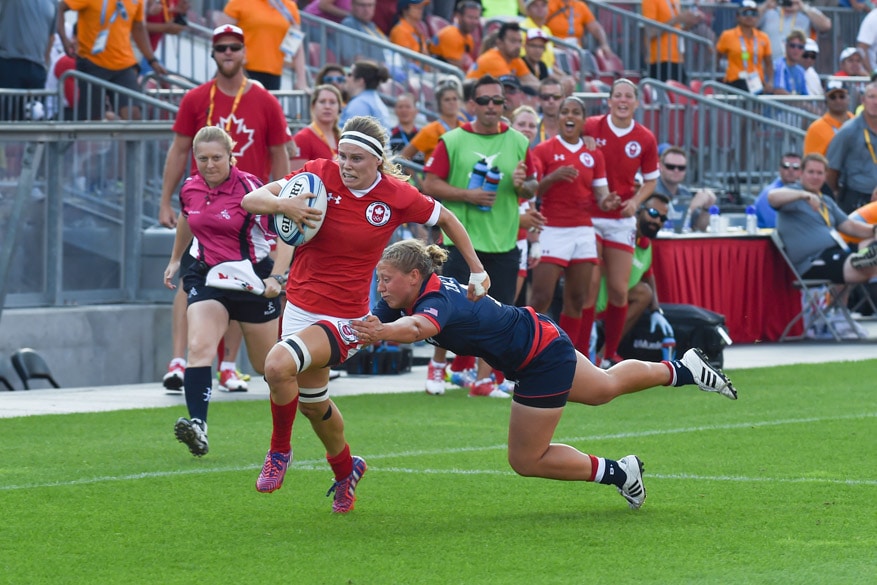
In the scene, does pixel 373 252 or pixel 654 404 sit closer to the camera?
pixel 373 252

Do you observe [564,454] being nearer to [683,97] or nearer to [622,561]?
[622,561]

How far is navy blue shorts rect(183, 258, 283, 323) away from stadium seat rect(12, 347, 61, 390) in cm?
358

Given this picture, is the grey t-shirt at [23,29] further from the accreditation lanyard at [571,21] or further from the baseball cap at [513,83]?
the accreditation lanyard at [571,21]

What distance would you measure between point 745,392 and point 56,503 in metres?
6.30

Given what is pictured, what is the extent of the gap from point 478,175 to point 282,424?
15.7 feet

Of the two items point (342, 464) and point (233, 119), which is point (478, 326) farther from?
point (233, 119)

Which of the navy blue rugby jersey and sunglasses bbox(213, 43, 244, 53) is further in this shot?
sunglasses bbox(213, 43, 244, 53)

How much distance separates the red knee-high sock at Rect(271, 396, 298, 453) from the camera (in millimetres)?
→ 7566

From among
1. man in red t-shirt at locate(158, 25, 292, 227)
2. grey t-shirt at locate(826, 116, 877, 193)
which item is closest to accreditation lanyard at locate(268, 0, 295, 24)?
man in red t-shirt at locate(158, 25, 292, 227)

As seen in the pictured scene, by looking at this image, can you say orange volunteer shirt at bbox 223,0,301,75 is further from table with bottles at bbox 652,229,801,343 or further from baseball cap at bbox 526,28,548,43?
table with bottles at bbox 652,229,801,343

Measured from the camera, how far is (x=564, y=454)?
7387mm

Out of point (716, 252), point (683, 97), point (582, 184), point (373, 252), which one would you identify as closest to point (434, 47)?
point (683, 97)

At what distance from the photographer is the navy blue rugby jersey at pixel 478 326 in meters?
7.12

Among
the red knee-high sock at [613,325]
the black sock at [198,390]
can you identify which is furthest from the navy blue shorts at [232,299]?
the red knee-high sock at [613,325]
